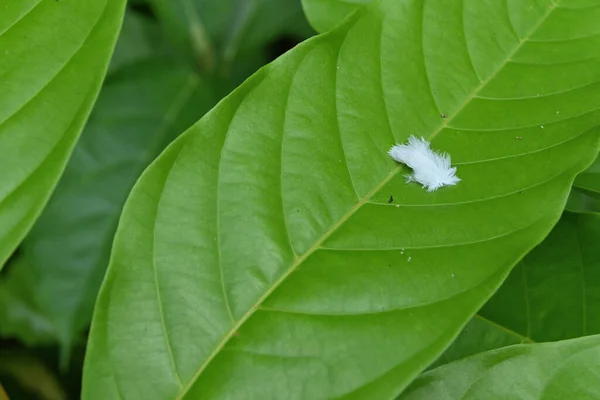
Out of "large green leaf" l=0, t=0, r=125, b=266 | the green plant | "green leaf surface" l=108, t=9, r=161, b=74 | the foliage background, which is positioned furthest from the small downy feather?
"green leaf surface" l=108, t=9, r=161, b=74

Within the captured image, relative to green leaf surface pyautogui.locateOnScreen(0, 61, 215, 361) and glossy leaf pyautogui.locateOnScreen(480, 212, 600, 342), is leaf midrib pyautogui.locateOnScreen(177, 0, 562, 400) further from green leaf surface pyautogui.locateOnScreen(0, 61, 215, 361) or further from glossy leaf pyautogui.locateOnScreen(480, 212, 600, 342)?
green leaf surface pyautogui.locateOnScreen(0, 61, 215, 361)

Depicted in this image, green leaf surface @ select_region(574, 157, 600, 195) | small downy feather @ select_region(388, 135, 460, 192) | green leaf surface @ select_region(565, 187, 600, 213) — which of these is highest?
green leaf surface @ select_region(565, 187, 600, 213)

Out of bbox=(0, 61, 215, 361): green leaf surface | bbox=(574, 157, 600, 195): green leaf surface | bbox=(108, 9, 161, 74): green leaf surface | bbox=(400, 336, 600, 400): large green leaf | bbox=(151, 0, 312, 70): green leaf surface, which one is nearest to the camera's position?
bbox=(400, 336, 600, 400): large green leaf

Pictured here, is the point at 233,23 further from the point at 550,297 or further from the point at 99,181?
the point at 550,297

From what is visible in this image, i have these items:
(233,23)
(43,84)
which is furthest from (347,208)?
(233,23)

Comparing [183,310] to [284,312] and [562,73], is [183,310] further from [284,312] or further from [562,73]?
[562,73]

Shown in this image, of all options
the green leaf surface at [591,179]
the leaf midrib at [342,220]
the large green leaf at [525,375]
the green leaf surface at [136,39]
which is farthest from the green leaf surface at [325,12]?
the green leaf surface at [136,39]

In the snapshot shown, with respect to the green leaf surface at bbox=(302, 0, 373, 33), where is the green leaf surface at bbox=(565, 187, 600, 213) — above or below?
below
